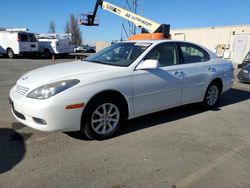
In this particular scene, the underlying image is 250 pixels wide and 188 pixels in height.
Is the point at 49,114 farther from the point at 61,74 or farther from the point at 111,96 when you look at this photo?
the point at 111,96

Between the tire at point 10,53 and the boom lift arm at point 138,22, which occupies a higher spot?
the boom lift arm at point 138,22

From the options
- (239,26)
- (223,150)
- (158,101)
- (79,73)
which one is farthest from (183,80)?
(239,26)

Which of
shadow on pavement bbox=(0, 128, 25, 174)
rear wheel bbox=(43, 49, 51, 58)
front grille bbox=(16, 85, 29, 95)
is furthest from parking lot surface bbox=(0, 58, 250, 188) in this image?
rear wheel bbox=(43, 49, 51, 58)

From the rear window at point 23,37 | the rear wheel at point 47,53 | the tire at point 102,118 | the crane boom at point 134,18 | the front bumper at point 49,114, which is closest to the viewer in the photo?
the front bumper at point 49,114

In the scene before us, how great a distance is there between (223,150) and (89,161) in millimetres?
1962

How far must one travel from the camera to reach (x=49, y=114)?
10.6ft

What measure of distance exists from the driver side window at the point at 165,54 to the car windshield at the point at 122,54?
0.59ft

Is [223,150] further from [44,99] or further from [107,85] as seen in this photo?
[44,99]

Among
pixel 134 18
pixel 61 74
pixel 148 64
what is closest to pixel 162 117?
pixel 148 64

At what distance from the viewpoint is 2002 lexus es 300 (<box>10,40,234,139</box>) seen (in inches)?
131

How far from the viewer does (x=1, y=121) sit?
178 inches


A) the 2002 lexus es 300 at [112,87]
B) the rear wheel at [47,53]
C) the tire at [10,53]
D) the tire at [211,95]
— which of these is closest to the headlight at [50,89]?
the 2002 lexus es 300 at [112,87]

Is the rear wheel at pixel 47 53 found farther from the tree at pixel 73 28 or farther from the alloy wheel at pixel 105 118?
the tree at pixel 73 28

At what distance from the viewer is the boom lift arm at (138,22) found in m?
9.30
